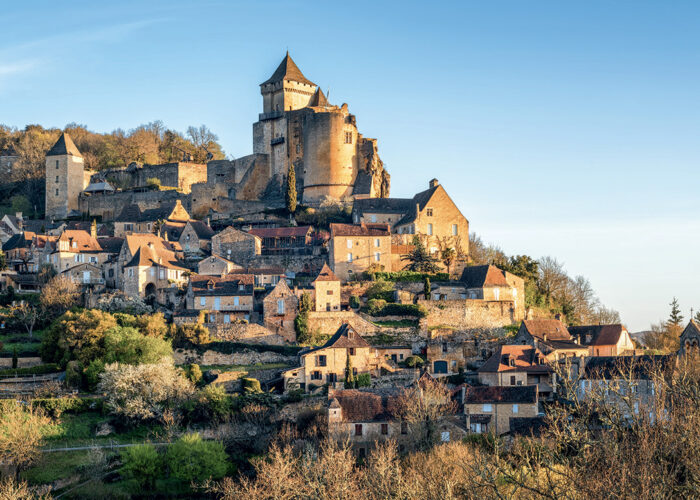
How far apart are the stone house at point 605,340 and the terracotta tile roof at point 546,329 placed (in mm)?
1586

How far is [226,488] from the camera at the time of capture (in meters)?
39.3

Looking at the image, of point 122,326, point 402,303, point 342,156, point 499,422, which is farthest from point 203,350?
point 342,156

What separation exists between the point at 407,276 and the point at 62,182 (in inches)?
1703

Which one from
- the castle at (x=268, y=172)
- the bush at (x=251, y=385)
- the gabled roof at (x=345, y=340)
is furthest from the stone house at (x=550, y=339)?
the castle at (x=268, y=172)

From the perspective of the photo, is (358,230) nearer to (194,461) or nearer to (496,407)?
(496,407)

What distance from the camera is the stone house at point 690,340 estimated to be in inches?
1880

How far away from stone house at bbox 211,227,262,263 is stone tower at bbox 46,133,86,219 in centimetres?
2630

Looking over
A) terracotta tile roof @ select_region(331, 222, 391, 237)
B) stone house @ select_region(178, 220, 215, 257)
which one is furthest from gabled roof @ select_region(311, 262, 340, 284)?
stone house @ select_region(178, 220, 215, 257)

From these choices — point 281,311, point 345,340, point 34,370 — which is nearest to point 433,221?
point 281,311

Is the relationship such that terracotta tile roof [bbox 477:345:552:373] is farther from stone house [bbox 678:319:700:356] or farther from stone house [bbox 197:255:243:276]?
stone house [bbox 197:255:243:276]

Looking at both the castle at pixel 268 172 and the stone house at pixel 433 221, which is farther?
the castle at pixel 268 172

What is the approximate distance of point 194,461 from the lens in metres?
42.9

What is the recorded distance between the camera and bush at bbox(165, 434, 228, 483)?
140 ft

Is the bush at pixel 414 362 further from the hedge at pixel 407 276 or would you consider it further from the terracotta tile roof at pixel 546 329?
the hedge at pixel 407 276
